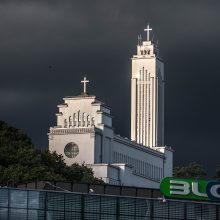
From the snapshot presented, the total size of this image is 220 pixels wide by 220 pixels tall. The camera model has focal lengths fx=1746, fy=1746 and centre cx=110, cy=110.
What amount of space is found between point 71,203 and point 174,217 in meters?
10.1

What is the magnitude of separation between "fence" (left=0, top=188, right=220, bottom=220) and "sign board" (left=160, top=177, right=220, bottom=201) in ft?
9.39

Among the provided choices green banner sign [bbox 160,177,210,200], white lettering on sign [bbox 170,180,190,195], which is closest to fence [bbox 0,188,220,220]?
green banner sign [bbox 160,177,210,200]

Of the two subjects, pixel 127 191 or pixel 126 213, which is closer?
pixel 126 213

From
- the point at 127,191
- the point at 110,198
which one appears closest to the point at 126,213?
the point at 110,198

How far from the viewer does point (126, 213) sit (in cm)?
16312

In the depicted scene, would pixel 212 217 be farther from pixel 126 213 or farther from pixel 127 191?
pixel 127 191

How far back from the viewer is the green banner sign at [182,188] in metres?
168

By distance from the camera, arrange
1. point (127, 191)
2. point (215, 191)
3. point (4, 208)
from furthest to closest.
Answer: point (127, 191), point (215, 191), point (4, 208)

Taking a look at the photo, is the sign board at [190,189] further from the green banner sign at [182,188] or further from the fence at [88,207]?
the fence at [88,207]

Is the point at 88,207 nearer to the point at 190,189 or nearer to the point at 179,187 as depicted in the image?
the point at 179,187

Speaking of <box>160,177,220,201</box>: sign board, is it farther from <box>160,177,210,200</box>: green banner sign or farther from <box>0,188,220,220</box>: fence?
<box>0,188,220,220</box>: fence

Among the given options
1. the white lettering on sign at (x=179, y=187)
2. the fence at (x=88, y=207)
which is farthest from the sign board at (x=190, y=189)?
the fence at (x=88, y=207)

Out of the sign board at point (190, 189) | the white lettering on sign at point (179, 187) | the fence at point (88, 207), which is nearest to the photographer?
the fence at point (88, 207)

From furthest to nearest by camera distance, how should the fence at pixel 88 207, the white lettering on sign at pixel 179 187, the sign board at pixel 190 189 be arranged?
the white lettering on sign at pixel 179 187 < the sign board at pixel 190 189 < the fence at pixel 88 207
